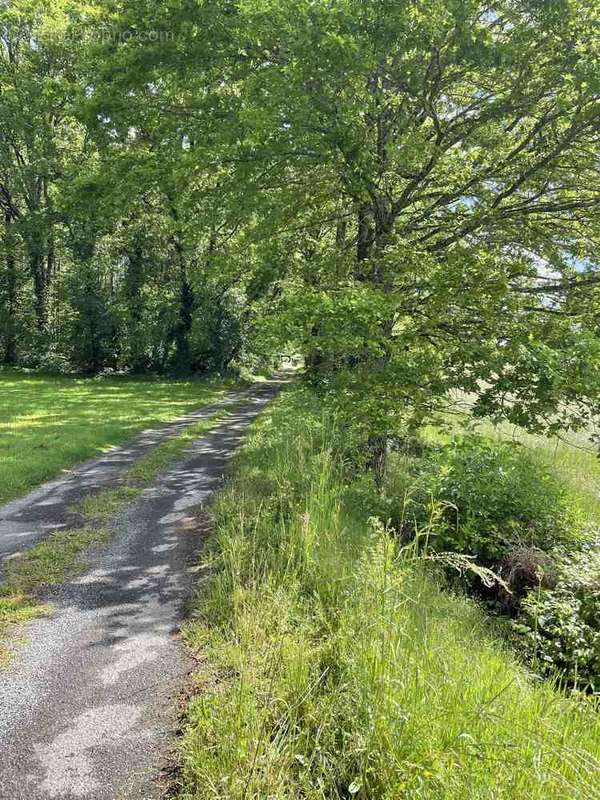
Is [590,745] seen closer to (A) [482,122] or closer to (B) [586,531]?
(B) [586,531]

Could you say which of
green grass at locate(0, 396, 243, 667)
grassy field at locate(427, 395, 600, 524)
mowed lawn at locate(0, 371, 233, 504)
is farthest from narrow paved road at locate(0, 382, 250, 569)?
grassy field at locate(427, 395, 600, 524)

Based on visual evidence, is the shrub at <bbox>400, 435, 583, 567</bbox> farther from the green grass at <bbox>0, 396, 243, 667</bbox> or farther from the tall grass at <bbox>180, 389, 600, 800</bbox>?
the green grass at <bbox>0, 396, 243, 667</bbox>

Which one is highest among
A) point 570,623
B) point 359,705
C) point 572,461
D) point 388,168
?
point 388,168

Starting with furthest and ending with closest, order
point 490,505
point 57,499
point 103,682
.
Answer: point 57,499 < point 490,505 < point 103,682

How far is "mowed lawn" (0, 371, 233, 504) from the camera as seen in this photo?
355 inches

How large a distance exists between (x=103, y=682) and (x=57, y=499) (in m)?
4.68

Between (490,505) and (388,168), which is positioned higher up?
(388,168)

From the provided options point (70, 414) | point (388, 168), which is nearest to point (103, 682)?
point (388, 168)

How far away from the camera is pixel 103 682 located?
340cm

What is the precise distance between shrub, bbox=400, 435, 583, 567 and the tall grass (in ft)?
7.58

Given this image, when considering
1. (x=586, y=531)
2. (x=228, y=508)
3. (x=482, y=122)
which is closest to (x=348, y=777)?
(x=228, y=508)

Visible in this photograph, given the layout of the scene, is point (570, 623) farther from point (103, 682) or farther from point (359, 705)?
point (103, 682)

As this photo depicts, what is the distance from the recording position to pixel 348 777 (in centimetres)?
252

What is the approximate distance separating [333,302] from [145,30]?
218 inches
